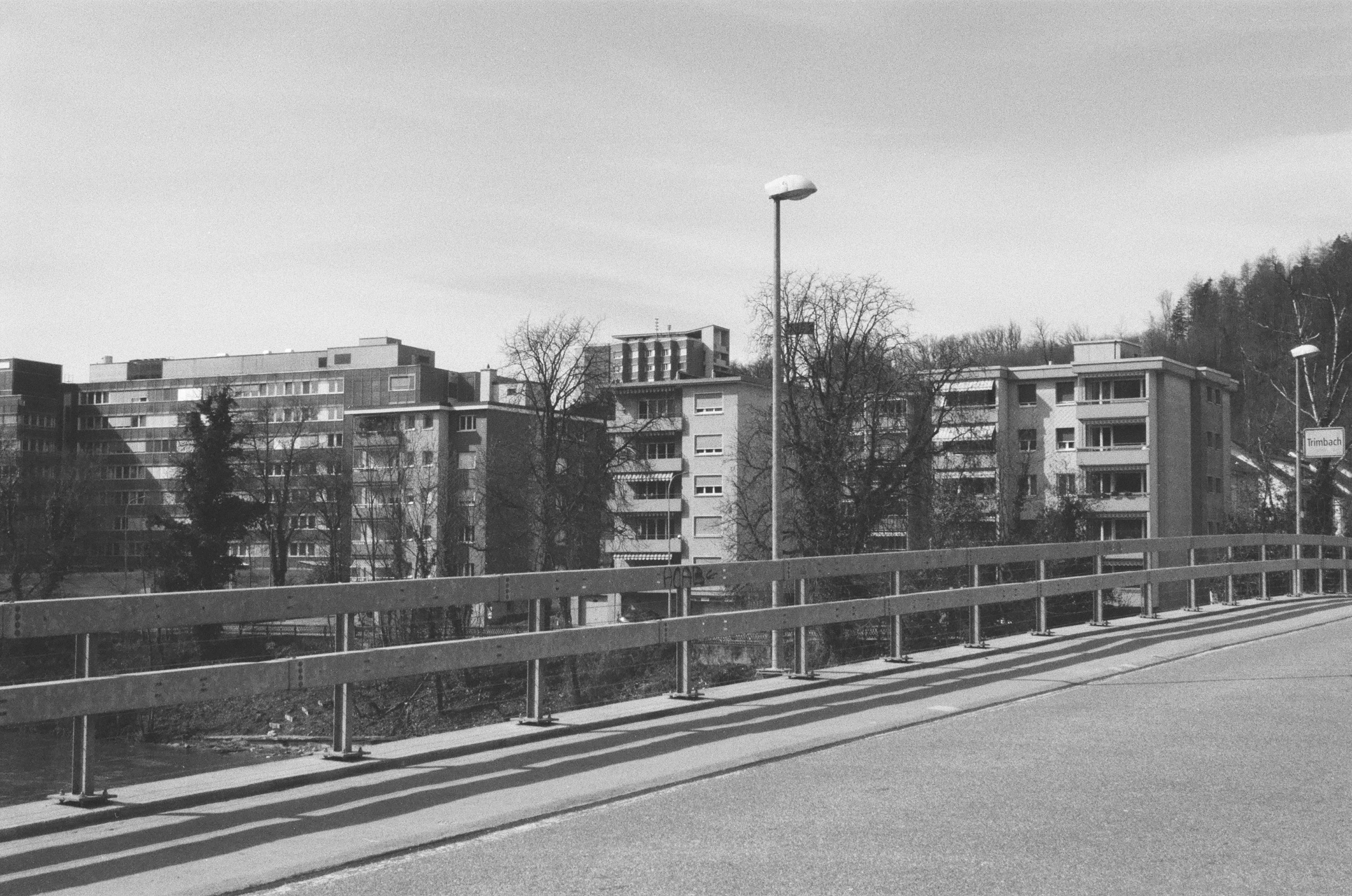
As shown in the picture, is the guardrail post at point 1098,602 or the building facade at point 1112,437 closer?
the guardrail post at point 1098,602

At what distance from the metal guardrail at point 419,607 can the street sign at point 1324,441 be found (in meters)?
22.3

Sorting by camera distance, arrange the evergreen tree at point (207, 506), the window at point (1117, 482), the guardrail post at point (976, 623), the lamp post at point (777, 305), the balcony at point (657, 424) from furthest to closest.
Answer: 1. the window at point (1117, 482)
2. the balcony at point (657, 424)
3. the evergreen tree at point (207, 506)
4. the lamp post at point (777, 305)
5. the guardrail post at point (976, 623)

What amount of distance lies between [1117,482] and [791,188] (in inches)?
2779

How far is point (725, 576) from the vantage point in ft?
37.4

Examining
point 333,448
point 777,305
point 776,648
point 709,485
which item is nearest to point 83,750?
point 776,648

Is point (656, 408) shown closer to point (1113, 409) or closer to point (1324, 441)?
point (1113, 409)

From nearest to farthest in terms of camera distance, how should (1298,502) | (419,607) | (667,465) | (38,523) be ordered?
(419,607) < (1298,502) < (38,523) < (667,465)

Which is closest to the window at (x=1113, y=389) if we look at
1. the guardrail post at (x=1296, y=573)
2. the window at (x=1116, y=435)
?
the window at (x=1116, y=435)

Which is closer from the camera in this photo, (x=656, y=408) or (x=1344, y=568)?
(x=1344, y=568)

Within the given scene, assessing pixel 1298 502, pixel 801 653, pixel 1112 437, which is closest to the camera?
pixel 801 653

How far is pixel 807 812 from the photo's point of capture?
6.66 meters

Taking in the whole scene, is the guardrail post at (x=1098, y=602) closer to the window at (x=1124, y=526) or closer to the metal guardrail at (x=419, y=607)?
the metal guardrail at (x=419, y=607)

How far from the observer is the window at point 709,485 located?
87188 mm

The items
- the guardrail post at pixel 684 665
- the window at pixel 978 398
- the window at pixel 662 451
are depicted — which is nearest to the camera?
the guardrail post at pixel 684 665
